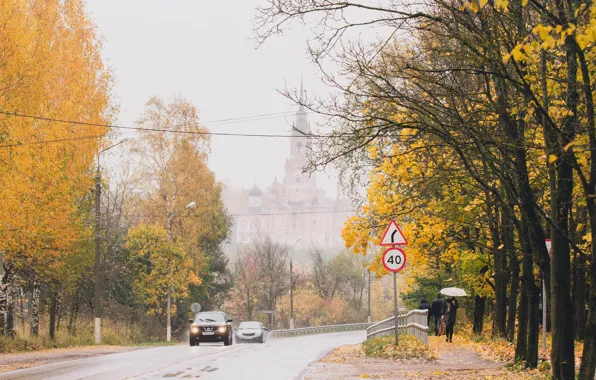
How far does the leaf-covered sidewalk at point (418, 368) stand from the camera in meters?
16.5

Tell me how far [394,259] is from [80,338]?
69.4 feet

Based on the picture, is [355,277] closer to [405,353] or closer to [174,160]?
[174,160]

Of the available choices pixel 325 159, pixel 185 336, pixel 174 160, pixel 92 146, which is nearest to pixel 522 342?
pixel 325 159

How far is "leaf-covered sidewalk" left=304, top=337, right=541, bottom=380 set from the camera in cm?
1645

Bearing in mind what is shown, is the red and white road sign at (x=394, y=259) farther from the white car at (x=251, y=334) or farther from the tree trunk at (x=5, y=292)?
the white car at (x=251, y=334)

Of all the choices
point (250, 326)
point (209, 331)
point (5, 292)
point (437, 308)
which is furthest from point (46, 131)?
point (250, 326)

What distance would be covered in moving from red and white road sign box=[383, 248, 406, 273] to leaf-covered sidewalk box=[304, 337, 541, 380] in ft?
7.44

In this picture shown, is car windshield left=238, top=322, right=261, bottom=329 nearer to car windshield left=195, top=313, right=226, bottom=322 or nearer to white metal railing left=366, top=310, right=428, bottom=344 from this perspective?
car windshield left=195, top=313, right=226, bottom=322

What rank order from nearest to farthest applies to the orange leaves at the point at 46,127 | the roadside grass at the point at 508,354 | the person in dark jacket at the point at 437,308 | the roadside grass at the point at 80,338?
the roadside grass at the point at 508,354, the orange leaves at the point at 46,127, the roadside grass at the point at 80,338, the person in dark jacket at the point at 437,308

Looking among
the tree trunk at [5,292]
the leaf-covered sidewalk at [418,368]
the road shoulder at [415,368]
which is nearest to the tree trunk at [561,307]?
the leaf-covered sidewalk at [418,368]

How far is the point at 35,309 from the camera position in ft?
128

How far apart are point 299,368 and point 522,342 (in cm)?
508

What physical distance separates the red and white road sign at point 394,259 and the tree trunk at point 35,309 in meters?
20.6

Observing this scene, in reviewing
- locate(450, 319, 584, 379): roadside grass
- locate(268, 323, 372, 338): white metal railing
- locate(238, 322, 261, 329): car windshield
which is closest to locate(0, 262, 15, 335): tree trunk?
locate(238, 322, 261, 329): car windshield
